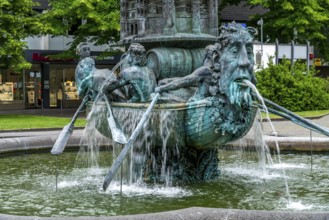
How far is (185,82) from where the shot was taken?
33.7 feet

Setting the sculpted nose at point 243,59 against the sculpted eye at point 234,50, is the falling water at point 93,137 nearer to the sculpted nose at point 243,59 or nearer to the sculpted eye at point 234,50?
the sculpted eye at point 234,50

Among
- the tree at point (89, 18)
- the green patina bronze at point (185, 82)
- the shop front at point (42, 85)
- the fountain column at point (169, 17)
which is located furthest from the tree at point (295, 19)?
the fountain column at point (169, 17)

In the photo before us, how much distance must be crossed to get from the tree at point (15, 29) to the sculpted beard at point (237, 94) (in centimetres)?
2209

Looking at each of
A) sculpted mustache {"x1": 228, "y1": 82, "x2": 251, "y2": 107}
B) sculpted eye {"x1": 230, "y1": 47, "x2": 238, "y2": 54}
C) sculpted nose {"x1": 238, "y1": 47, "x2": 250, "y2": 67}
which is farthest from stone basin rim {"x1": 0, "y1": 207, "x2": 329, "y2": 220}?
sculpted eye {"x1": 230, "y1": 47, "x2": 238, "y2": 54}

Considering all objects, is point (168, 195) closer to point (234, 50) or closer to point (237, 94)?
point (237, 94)

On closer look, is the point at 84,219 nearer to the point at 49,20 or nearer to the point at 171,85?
the point at 171,85

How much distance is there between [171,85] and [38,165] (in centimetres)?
482

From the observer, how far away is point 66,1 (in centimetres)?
3228

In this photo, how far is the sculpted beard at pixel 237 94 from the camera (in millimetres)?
9852

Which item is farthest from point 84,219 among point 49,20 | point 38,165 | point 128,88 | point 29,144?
point 49,20

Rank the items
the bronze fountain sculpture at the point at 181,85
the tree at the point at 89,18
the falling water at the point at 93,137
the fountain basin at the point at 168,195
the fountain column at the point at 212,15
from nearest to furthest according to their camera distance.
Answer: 1. the fountain basin at the point at 168,195
2. the bronze fountain sculpture at the point at 181,85
3. the falling water at the point at 93,137
4. the fountain column at the point at 212,15
5. the tree at the point at 89,18

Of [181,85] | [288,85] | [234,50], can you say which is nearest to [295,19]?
[288,85]

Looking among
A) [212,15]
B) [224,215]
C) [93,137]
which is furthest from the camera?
[93,137]

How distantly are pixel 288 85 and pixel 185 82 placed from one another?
24.0 meters
